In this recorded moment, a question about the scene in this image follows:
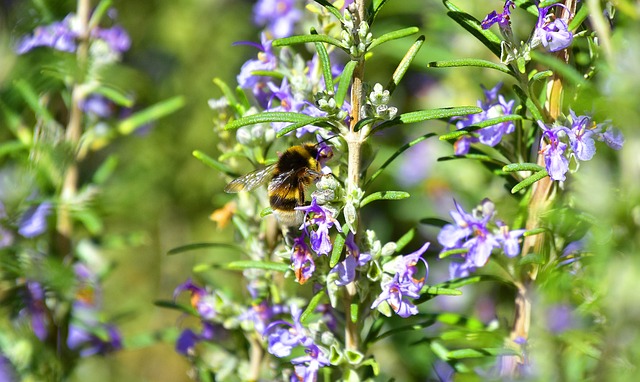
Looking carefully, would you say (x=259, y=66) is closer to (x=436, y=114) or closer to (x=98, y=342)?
(x=436, y=114)

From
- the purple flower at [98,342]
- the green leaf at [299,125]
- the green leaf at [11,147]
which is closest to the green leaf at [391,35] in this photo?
the green leaf at [299,125]

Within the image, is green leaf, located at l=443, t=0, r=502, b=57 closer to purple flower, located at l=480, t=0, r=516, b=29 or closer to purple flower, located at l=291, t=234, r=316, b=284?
purple flower, located at l=480, t=0, r=516, b=29

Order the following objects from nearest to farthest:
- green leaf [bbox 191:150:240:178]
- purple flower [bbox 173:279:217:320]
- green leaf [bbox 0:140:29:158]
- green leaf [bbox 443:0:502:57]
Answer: green leaf [bbox 443:0:502:57] → green leaf [bbox 191:150:240:178] → purple flower [bbox 173:279:217:320] → green leaf [bbox 0:140:29:158]

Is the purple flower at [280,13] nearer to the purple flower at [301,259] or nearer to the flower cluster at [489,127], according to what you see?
the flower cluster at [489,127]

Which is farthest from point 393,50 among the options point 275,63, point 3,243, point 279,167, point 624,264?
point 624,264

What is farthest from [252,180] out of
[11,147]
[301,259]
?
[11,147]

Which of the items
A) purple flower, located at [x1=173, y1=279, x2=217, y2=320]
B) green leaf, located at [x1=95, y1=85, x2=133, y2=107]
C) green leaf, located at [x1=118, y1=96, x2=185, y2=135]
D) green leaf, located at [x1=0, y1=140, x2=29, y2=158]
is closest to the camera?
purple flower, located at [x1=173, y1=279, x2=217, y2=320]

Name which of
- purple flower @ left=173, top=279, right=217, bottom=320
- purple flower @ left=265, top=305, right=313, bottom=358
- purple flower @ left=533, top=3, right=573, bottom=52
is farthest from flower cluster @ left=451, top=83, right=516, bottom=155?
purple flower @ left=173, top=279, right=217, bottom=320
